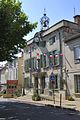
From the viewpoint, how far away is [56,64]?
111 feet

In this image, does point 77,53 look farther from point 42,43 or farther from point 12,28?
point 12,28

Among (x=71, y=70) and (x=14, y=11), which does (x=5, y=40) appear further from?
(x=71, y=70)

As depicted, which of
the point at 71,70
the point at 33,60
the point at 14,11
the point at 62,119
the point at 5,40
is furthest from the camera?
the point at 33,60

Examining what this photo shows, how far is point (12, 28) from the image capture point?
1867 cm

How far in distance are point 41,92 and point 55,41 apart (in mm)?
7953

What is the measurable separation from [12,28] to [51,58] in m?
16.7

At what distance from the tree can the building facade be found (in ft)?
27.2

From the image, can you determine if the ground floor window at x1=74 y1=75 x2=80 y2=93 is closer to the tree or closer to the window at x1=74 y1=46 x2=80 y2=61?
the window at x1=74 y1=46 x2=80 y2=61

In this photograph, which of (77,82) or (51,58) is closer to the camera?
(77,82)

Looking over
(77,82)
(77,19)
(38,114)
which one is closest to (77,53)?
(77,82)

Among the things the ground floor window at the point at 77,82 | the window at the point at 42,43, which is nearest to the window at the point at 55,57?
the window at the point at 42,43

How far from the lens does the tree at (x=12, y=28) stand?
17250 mm

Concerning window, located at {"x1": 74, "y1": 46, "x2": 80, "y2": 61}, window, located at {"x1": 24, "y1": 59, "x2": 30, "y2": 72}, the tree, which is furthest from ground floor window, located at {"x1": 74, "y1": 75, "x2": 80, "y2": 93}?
window, located at {"x1": 24, "y1": 59, "x2": 30, "y2": 72}

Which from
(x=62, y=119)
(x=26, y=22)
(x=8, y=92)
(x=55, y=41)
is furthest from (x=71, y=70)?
(x=8, y=92)
